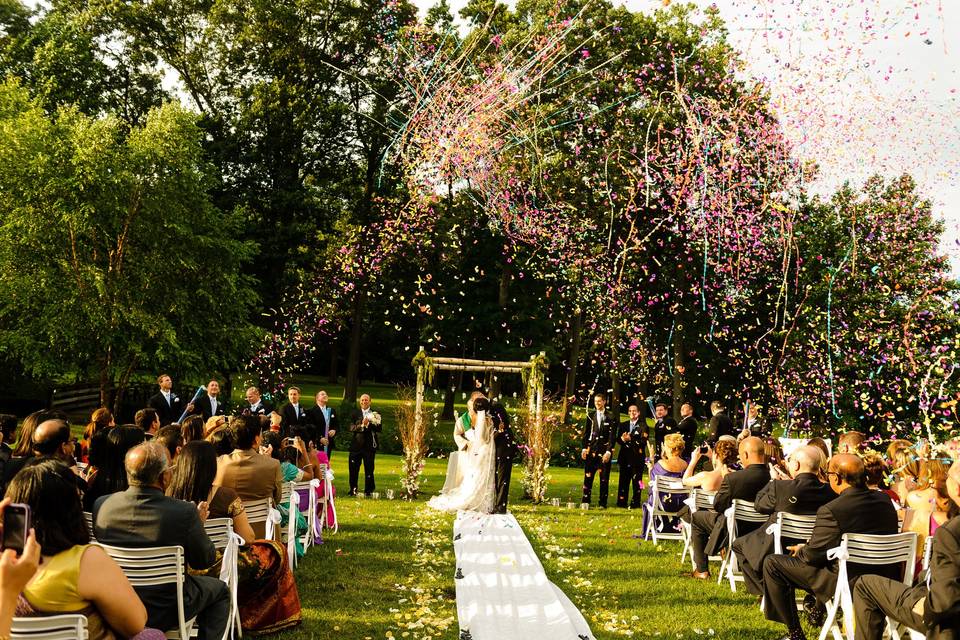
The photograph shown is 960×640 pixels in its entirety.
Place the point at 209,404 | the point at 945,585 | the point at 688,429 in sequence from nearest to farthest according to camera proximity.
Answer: the point at 945,585 < the point at 209,404 < the point at 688,429

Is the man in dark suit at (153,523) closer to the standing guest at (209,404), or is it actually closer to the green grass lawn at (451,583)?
the green grass lawn at (451,583)

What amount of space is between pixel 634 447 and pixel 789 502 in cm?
771

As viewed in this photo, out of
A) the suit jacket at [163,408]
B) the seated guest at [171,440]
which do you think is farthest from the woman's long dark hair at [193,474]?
the suit jacket at [163,408]

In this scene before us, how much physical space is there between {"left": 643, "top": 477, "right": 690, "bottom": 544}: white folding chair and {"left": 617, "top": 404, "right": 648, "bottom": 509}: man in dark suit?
2.97m

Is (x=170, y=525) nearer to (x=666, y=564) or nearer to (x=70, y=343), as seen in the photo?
(x=666, y=564)

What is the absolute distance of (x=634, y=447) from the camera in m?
Answer: 14.5

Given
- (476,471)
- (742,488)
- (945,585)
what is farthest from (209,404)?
(945,585)

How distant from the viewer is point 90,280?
2170 centimetres

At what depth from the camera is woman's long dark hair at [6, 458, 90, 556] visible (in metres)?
3.29

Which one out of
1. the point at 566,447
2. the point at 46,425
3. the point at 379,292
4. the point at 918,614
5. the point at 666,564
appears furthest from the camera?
the point at 379,292

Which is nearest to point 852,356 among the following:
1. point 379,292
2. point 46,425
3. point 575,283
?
point 575,283

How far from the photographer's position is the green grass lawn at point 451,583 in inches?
259

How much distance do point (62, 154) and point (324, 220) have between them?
8.34 metres

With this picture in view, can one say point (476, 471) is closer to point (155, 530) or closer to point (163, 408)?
point (163, 408)
